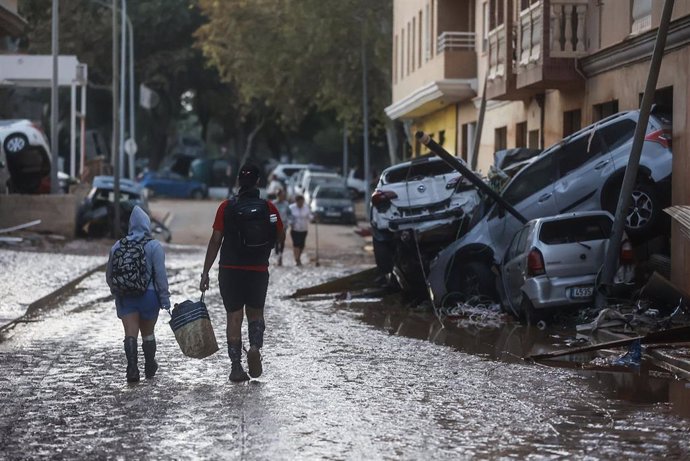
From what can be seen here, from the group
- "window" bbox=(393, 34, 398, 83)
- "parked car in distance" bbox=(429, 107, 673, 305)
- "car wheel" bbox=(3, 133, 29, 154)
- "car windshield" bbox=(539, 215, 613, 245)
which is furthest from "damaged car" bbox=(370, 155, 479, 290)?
"window" bbox=(393, 34, 398, 83)

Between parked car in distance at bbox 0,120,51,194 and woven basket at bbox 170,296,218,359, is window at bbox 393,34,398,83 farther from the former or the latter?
woven basket at bbox 170,296,218,359

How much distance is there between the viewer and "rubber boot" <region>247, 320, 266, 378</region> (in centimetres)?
1216

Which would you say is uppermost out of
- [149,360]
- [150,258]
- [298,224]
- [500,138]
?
[500,138]

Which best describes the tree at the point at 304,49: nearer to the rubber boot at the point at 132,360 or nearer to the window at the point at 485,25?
the window at the point at 485,25

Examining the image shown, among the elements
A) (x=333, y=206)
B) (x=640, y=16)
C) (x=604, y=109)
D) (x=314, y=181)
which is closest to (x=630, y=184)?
(x=640, y=16)

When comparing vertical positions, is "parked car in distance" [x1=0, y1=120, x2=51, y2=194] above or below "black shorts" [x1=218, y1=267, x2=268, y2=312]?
above

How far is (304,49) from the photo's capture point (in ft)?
189

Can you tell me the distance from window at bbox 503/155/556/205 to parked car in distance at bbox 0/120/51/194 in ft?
71.9

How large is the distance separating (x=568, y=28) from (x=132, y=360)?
49.1 ft

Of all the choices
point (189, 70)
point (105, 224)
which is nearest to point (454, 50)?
point (105, 224)

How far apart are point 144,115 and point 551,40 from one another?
59348mm

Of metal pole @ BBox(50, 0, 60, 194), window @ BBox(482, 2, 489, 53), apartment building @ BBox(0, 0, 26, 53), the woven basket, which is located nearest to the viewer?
the woven basket

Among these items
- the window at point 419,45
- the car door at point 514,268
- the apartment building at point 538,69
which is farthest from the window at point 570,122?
the window at point 419,45

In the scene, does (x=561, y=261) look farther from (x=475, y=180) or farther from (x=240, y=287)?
(x=240, y=287)
